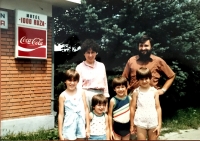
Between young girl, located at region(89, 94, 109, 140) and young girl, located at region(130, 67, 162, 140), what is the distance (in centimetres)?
27

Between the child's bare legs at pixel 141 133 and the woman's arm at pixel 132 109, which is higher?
the woman's arm at pixel 132 109

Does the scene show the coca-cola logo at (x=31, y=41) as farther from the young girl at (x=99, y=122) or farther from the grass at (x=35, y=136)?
the young girl at (x=99, y=122)

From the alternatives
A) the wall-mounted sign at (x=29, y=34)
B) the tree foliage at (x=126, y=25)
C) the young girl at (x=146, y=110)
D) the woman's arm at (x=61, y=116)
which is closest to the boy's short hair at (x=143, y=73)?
the young girl at (x=146, y=110)

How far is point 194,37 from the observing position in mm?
4738

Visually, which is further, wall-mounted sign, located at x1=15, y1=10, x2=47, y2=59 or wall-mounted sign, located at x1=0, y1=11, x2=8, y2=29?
wall-mounted sign, located at x1=15, y1=10, x2=47, y2=59

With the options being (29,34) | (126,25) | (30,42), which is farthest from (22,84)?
(126,25)

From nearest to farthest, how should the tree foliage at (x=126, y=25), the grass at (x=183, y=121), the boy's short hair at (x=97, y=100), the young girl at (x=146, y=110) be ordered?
the young girl at (x=146, y=110), the boy's short hair at (x=97, y=100), the tree foliage at (x=126, y=25), the grass at (x=183, y=121)

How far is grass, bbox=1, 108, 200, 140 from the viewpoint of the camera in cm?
425

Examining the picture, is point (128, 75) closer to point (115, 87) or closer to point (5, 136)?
point (115, 87)

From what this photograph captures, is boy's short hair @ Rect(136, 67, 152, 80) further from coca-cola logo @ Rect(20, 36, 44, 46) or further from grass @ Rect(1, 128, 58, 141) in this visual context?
coca-cola logo @ Rect(20, 36, 44, 46)

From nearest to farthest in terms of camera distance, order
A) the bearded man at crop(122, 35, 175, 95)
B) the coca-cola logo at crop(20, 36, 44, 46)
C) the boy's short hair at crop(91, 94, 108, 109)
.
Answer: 1. the boy's short hair at crop(91, 94, 108, 109)
2. the bearded man at crop(122, 35, 175, 95)
3. the coca-cola logo at crop(20, 36, 44, 46)

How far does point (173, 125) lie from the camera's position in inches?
226

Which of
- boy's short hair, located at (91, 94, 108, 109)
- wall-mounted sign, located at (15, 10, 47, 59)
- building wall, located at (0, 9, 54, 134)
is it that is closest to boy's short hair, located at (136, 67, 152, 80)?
boy's short hair, located at (91, 94, 108, 109)

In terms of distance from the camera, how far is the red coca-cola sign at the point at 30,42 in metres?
4.34
